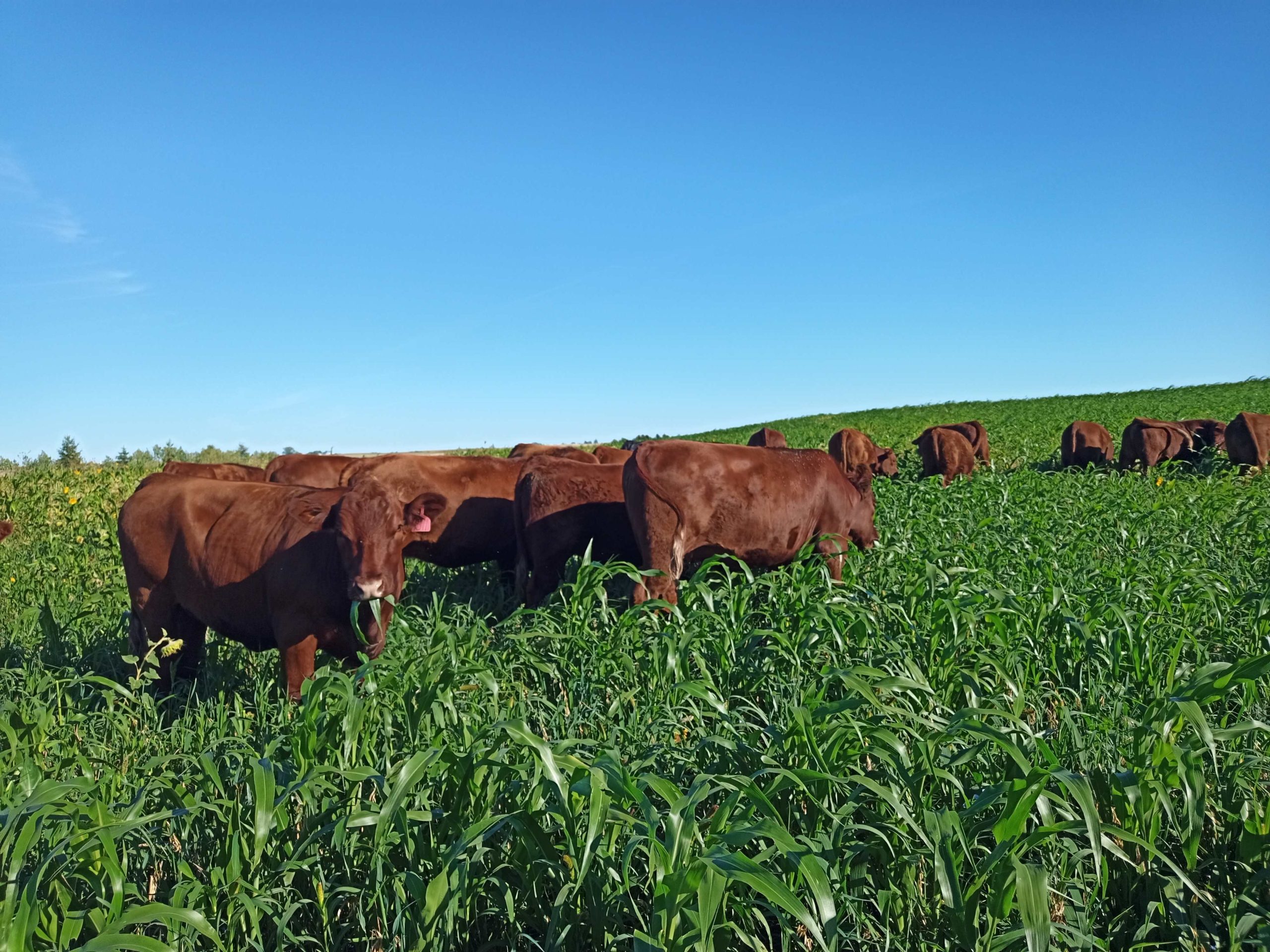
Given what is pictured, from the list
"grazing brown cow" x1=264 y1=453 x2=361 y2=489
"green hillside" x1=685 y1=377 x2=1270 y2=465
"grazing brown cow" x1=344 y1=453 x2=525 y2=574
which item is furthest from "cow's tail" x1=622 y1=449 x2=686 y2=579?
"green hillside" x1=685 y1=377 x2=1270 y2=465

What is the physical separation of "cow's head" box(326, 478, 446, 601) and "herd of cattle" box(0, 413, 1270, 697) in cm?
1

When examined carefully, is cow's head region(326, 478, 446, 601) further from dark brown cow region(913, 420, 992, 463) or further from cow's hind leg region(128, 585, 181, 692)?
dark brown cow region(913, 420, 992, 463)

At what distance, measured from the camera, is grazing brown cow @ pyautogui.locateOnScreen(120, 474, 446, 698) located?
5602 millimetres

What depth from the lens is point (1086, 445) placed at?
1880 cm

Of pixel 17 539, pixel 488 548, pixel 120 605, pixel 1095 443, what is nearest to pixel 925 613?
pixel 488 548

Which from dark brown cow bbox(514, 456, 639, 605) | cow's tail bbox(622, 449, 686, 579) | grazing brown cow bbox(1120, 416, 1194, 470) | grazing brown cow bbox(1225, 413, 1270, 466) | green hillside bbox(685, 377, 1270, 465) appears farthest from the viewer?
green hillside bbox(685, 377, 1270, 465)

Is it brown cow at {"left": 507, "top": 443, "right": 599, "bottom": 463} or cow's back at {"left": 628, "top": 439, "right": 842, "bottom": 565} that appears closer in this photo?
cow's back at {"left": 628, "top": 439, "right": 842, "bottom": 565}

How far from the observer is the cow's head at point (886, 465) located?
17016 millimetres

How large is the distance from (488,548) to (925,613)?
17.1 ft

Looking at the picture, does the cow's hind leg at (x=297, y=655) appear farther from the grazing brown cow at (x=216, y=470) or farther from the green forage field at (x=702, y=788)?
the grazing brown cow at (x=216, y=470)

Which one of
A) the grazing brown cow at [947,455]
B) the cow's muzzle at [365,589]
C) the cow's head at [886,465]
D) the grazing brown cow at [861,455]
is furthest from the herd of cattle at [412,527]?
the grazing brown cow at [947,455]

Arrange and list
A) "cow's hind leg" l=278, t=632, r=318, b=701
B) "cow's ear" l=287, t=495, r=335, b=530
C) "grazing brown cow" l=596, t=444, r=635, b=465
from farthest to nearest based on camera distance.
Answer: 1. "grazing brown cow" l=596, t=444, r=635, b=465
2. "cow's ear" l=287, t=495, r=335, b=530
3. "cow's hind leg" l=278, t=632, r=318, b=701

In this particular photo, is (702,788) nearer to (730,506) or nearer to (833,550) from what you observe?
(833,550)

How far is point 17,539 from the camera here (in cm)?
1289
